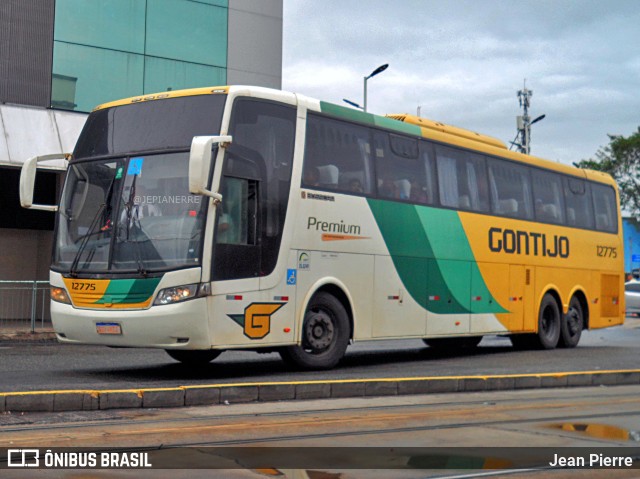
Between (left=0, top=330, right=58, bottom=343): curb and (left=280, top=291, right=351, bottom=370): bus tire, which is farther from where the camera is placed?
(left=0, top=330, right=58, bottom=343): curb

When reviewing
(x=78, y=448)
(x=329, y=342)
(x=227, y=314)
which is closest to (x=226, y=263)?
(x=227, y=314)

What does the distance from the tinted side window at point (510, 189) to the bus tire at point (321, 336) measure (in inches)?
195

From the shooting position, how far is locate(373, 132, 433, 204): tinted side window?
14773 mm

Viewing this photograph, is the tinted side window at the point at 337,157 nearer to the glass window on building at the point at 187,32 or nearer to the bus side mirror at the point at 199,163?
the bus side mirror at the point at 199,163

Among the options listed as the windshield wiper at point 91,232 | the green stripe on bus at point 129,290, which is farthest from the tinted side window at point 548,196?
the green stripe on bus at point 129,290

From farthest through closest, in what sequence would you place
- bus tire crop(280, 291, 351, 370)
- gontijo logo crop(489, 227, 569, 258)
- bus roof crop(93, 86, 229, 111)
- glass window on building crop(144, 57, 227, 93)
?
glass window on building crop(144, 57, 227, 93)
gontijo logo crop(489, 227, 569, 258)
bus tire crop(280, 291, 351, 370)
bus roof crop(93, 86, 229, 111)

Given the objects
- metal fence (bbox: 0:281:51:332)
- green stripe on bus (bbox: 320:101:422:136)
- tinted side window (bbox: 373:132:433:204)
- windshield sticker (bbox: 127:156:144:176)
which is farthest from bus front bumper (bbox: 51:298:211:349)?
metal fence (bbox: 0:281:51:332)

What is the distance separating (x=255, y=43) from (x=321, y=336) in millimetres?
16261

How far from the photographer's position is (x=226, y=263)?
11953 mm

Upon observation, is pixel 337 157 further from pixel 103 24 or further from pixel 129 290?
pixel 103 24

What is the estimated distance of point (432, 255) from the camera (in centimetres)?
1577

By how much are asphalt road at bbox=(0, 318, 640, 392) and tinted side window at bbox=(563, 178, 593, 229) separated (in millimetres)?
2575

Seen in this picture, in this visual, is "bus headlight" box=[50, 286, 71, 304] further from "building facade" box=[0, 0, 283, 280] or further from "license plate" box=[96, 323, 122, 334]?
"building facade" box=[0, 0, 283, 280]

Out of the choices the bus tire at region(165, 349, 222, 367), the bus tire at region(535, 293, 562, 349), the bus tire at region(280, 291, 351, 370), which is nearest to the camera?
the bus tire at region(280, 291, 351, 370)
